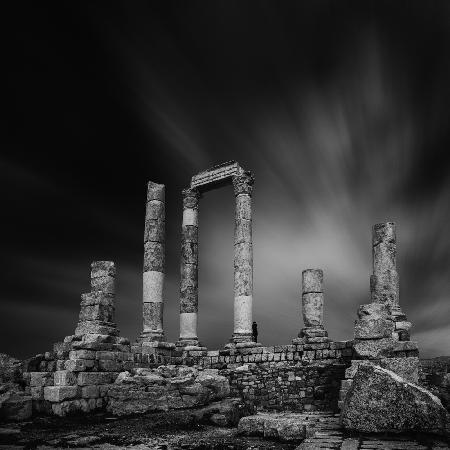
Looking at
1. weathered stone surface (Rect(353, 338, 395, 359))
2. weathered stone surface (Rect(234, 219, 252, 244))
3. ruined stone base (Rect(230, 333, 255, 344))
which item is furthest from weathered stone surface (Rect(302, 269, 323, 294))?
weathered stone surface (Rect(353, 338, 395, 359))

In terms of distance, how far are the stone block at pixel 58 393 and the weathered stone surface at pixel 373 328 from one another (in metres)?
7.66

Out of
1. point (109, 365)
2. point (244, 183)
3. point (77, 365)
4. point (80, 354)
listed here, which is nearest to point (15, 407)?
point (77, 365)

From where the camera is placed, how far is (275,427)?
9.34 meters

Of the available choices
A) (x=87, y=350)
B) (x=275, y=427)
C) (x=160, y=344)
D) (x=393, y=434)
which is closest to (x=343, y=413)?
(x=393, y=434)

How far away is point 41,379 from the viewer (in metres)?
14.5

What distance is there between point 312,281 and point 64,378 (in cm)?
945

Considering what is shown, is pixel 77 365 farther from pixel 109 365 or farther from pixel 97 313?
pixel 97 313

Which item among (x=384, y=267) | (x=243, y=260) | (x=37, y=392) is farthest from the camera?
(x=243, y=260)

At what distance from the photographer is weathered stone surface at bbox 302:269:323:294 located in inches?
737

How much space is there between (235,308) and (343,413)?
39.1ft

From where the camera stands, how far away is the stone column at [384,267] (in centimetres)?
1728

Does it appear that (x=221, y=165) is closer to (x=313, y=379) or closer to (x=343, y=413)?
(x=313, y=379)

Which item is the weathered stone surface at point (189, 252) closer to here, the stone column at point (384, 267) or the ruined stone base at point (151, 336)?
the ruined stone base at point (151, 336)

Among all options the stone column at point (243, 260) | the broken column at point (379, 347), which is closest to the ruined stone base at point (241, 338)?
the stone column at point (243, 260)
